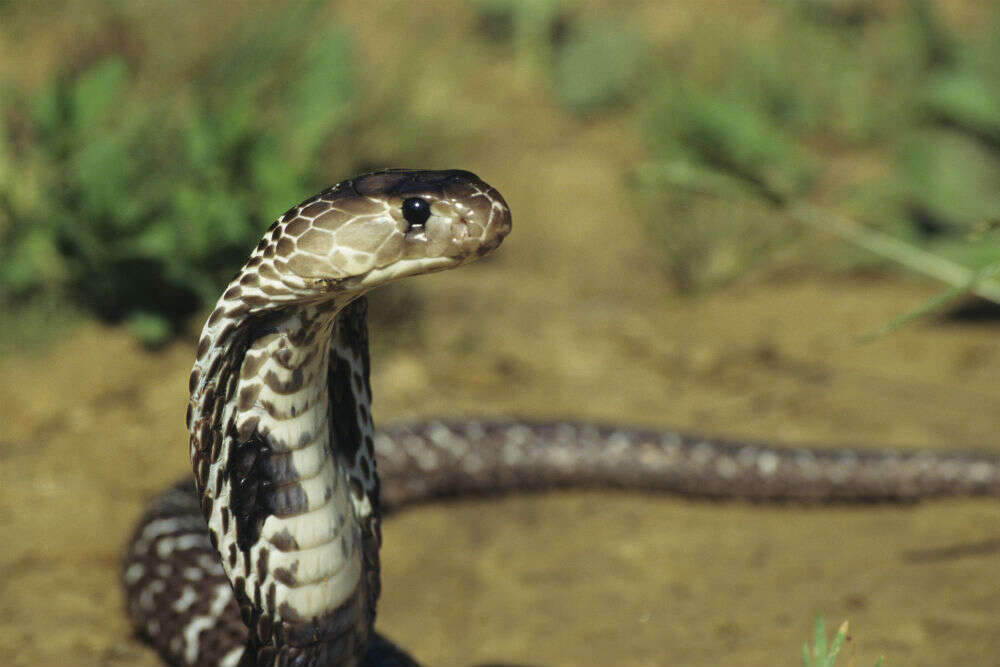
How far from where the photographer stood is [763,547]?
374 centimetres

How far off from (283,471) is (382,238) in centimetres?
49

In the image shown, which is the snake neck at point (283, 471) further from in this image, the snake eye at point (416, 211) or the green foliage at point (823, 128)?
the green foliage at point (823, 128)

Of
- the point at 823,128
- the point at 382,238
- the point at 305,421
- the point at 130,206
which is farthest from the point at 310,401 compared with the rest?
the point at 823,128

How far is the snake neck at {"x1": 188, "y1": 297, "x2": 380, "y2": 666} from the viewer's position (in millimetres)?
1972

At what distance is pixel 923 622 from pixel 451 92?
5.53 m

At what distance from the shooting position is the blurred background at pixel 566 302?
10.6ft

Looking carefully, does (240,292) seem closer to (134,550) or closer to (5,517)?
(134,550)

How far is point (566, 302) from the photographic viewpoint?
6.16m

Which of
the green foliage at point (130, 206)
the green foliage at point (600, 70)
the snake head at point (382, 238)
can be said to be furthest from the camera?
the green foliage at point (600, 70)

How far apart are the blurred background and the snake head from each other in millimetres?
1094

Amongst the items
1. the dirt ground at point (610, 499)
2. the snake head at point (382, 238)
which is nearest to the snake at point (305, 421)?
the snake head at point (382, 238)

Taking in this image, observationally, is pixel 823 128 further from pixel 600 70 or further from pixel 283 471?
pixel 283 471

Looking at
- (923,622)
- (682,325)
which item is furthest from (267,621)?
(682,325)

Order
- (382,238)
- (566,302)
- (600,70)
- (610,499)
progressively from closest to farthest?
(382,238)
(610,499)
(566,302)
(600,70)
